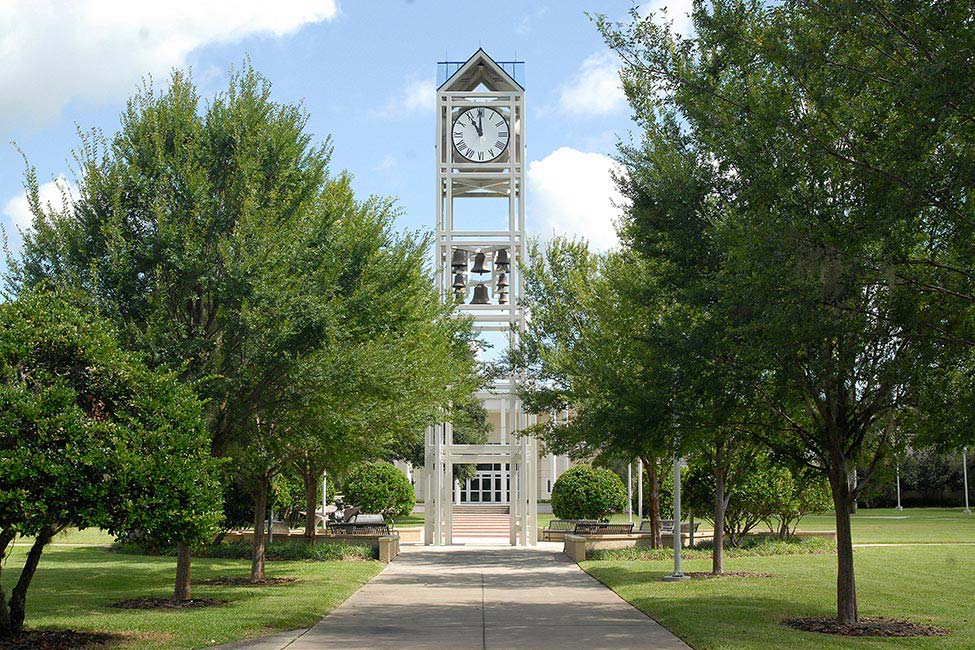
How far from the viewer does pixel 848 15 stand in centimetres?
961

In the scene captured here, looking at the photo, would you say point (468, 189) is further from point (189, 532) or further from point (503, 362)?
point (189, 532)

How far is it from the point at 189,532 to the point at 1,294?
4.49 meters

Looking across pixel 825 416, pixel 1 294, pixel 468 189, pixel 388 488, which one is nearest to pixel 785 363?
pixel 825 416

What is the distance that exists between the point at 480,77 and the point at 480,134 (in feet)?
7.04

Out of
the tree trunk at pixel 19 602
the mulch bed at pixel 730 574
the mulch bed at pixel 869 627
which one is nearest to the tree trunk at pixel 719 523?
the mulch bed at pixel 730 574

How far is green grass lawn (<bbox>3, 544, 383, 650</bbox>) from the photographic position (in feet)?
40.9

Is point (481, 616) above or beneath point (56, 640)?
beneath

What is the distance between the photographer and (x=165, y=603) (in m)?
15.5

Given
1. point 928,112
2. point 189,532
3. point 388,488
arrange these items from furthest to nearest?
point 388,488 → point 189,532 → point 928,112

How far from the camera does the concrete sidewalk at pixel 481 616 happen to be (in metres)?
11.8

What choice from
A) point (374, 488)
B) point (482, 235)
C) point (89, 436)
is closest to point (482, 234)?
point (482, 235)

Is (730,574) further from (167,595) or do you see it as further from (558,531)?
(558,531)

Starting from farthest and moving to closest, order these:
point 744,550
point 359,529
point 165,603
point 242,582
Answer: point 359,529 → point 744,550 → point 242,582 → point 165,603

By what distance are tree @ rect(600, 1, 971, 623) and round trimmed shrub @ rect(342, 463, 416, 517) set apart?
25.3 metres
